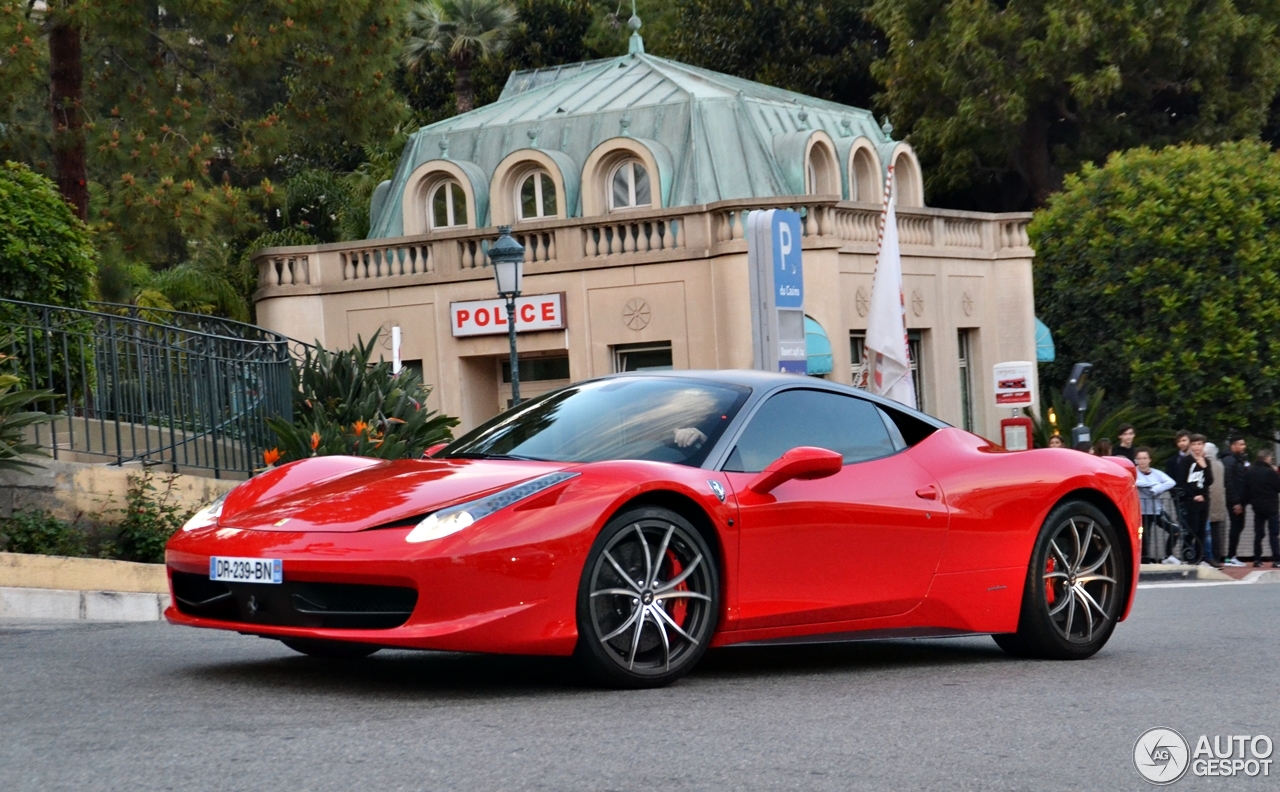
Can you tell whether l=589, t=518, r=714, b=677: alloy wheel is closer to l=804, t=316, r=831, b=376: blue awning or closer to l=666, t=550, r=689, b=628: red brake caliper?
l=666, t=550, r=689, b=628: red brake caliper

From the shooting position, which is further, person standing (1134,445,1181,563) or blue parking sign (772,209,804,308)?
person standing (1134,445,1181,563)

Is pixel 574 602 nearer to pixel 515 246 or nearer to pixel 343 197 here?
pixel 515 246

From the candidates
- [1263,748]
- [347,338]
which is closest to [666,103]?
[347,338]

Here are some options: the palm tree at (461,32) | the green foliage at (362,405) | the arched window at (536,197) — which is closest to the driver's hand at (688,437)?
the green foliage at (362,405)

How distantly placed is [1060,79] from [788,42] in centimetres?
786

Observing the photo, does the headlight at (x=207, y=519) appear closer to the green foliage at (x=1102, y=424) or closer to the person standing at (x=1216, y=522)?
the person standing at (x=1216, y=522)

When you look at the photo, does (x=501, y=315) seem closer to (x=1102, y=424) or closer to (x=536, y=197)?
(x=536, y=197)

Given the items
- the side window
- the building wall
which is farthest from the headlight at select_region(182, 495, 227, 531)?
the building wall

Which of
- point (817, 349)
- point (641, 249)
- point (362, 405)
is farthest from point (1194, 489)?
point (641, 249)

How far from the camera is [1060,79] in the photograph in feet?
138

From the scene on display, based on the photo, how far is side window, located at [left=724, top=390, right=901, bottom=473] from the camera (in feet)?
24.1

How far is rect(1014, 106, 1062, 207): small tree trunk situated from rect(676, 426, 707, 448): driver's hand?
38510 millimetres

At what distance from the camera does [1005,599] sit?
8008 mm

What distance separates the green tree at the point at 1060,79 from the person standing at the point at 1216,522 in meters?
20.8
